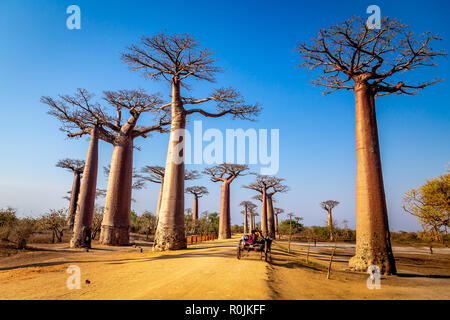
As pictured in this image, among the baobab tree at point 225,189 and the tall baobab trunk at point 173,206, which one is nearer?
the tall baobab trunk at point 173,206

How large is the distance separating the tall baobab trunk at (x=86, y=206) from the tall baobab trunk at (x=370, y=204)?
11197 millimetres

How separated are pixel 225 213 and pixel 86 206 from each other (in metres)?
12.4

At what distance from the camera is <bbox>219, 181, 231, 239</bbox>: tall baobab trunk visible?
21250mm

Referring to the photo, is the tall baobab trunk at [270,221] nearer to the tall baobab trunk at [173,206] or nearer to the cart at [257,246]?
the tall baobab trunk at [173,206]

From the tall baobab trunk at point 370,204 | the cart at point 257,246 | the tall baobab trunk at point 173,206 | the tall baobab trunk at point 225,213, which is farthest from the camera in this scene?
the tall baobab trunk at point 225,213

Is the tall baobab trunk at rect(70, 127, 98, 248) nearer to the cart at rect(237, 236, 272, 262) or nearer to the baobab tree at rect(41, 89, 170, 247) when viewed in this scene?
the baobab tree at rect(41, 89, 170, 247)

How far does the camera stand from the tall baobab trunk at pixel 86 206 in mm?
11164

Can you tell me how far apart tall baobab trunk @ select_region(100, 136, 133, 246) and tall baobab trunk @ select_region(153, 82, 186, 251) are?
4084mm

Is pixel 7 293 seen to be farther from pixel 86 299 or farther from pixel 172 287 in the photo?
pixel 172 287

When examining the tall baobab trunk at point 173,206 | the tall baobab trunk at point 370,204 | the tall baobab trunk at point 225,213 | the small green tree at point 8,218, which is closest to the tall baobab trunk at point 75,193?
the small green tree at point 8,218

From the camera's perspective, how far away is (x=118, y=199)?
1253 centimetres

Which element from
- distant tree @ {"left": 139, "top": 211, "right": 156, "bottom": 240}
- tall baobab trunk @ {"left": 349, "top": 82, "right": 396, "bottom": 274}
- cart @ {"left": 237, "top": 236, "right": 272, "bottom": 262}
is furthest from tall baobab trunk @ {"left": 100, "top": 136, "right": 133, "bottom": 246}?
tall baobab trunk @ {"left": 349, "top": 82, "right": 396, "bottom": 274}

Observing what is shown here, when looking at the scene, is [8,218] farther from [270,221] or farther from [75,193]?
[270,221]
